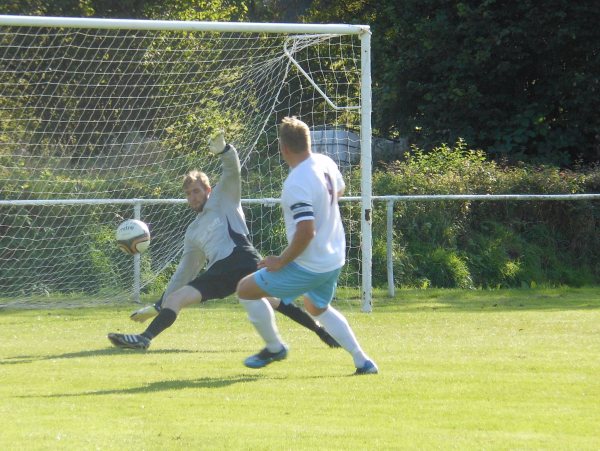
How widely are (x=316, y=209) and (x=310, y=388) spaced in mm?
1255

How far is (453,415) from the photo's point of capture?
6.91 meters

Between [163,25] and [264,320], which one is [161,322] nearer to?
[264,320]

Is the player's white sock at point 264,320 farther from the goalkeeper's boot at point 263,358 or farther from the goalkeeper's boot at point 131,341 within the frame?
the goalkeeper's boot at point 131,341

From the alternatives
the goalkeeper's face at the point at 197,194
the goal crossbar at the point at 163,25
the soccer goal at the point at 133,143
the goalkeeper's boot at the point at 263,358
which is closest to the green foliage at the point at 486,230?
the soccer goal at the point at 133,143

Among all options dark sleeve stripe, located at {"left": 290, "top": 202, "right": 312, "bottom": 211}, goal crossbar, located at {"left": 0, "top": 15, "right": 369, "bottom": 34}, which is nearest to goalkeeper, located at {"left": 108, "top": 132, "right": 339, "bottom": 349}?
dark sleeve stripe, located at {"left": 290, "top": 202, "right": 312, "bottom": 211}

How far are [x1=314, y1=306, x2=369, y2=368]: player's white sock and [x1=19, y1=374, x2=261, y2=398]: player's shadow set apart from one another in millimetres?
663

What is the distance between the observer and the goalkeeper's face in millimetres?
10375

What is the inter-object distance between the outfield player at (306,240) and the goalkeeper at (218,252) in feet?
5.86

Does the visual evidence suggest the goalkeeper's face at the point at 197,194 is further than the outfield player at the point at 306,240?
Yes

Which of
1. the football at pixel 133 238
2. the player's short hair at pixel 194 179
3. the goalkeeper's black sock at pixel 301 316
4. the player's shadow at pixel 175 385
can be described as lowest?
the player's shadow at pixel 175 385

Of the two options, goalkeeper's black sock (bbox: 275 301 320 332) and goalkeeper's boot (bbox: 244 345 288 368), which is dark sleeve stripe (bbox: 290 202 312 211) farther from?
goalkeeper's black sock (bbox: 275 301 320 332)

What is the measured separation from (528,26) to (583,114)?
2176 mm

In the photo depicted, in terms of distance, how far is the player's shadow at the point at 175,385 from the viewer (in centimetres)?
792

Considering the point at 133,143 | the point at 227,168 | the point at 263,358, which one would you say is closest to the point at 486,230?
the point at 133,143
